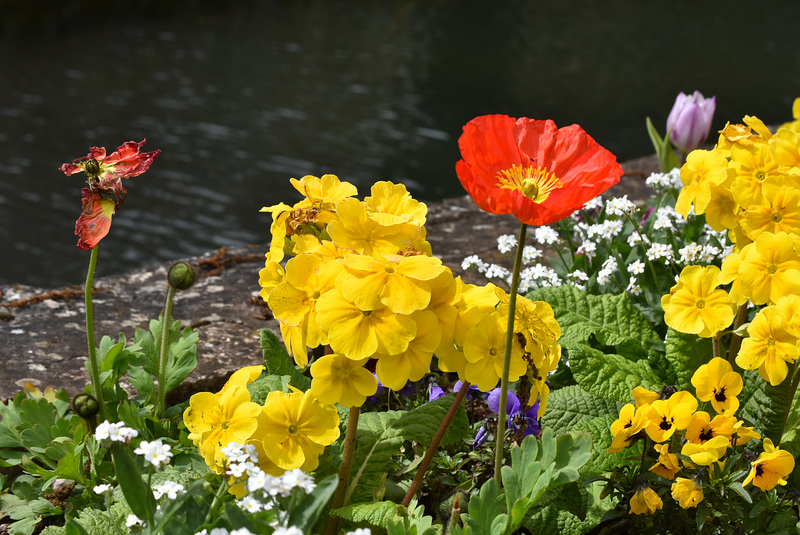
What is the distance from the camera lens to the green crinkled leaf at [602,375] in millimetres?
1884

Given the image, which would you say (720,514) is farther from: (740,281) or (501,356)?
(501,356)

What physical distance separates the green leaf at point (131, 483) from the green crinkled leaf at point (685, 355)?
4.22 feet

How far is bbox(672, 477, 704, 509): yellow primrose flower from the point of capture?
1460mm

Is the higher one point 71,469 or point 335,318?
point 335,318

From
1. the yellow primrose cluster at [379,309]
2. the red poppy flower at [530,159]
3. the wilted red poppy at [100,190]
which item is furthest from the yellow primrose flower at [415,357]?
the wilted red poppy at [100,190]

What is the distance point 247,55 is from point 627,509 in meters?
11.0

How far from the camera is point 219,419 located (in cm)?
143

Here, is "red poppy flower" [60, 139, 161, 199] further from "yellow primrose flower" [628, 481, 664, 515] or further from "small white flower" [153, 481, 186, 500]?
"yellow primrose flower" [628, 481, 664, 515]

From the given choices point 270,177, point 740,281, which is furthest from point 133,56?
point 740,281

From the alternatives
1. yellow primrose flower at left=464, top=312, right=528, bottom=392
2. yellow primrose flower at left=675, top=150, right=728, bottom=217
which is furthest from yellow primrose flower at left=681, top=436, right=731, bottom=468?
yellow primrose flower at left=675, top=150, right=728, bottom=217

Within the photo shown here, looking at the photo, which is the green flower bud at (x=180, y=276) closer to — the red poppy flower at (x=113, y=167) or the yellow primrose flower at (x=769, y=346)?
the red poppy flower at (x=113, y=167)

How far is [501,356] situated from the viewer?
4.51ft

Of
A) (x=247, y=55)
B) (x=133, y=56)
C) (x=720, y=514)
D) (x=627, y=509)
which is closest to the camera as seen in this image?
(x=720, y=514)

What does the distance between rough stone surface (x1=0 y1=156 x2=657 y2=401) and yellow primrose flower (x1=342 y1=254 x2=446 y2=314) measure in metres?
1.11
